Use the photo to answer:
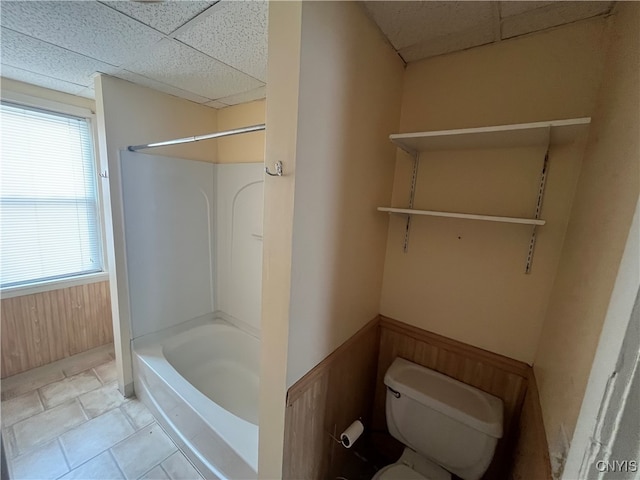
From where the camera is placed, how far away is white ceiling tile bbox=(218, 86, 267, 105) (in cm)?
194

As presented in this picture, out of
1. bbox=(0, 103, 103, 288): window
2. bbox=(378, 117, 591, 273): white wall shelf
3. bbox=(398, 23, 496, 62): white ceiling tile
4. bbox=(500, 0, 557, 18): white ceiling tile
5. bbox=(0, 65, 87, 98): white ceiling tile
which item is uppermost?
bbox=(398, 23, 496, 62): white ceiling tile

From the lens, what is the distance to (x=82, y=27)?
123 cm

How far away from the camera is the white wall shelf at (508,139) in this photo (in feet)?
2.99

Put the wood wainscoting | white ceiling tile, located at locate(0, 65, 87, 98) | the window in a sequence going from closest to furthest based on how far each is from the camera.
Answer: the wood wainscoting < white ceiling tile, located at locate(0, 65, 87, 98) < the window

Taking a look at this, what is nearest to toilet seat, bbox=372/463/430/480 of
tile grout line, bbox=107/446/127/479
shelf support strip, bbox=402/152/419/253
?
shelf support strip, bbox=402/152/419/253

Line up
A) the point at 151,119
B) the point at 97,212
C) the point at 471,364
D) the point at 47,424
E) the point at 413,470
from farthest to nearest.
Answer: the point at 97,212
the point at 151,119
the point at 47,424
the point at 471,364
the point at 413,470

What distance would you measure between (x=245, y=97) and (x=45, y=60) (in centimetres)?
119

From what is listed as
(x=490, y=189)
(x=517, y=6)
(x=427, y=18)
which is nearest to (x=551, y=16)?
(x=517, y=6)

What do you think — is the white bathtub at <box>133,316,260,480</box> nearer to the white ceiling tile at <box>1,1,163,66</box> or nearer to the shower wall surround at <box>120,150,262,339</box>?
the shower wall surround at <box>120,150,262,339</box>

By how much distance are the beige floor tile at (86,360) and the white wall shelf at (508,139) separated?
3187 mm

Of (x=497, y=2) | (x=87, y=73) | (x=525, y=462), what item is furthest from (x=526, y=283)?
(x=87, y=73)

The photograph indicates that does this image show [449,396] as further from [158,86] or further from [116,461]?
[158,86]

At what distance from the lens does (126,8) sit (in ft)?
3.59

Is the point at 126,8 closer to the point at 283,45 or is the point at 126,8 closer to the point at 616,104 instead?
the point at 283,45
